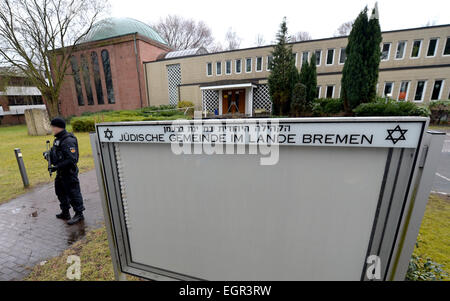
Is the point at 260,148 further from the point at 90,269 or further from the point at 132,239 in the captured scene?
the point at 90,269

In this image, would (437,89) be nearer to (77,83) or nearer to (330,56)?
(330,56)

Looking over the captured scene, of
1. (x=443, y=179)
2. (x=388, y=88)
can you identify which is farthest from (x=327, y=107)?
(x=443, y=179)

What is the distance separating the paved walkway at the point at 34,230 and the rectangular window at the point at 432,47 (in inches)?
1021

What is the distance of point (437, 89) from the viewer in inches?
650

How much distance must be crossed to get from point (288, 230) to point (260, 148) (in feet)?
2.19

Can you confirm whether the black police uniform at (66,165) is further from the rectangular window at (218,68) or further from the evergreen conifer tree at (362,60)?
the rectangular window at (218,68)

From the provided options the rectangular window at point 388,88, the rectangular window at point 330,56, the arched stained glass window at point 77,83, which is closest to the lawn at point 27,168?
the rectangular window at point 330,56

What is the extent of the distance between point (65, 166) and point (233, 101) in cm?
1911

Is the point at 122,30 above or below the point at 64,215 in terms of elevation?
above

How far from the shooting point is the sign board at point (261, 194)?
128 centimetres

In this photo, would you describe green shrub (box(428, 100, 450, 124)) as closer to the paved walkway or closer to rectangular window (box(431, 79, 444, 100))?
rectangular window (box(431, 79, 444, 100))

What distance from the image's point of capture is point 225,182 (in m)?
1.59

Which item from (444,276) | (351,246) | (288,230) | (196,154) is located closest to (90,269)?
(196,154)

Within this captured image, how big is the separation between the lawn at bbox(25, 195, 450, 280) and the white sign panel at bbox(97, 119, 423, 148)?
7.01 feet
